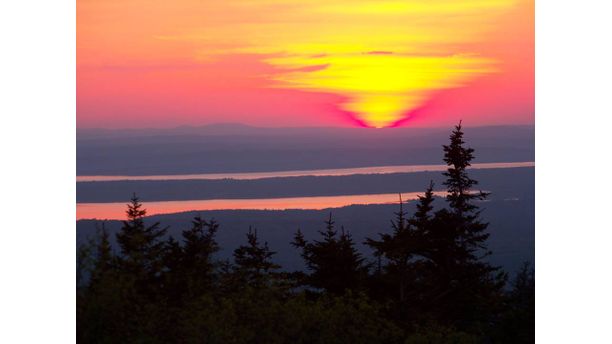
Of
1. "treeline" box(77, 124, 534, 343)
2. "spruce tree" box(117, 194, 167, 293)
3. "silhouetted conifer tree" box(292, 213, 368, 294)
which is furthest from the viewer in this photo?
"silhouetted conifer tree" box(292, 213, 368, 294)

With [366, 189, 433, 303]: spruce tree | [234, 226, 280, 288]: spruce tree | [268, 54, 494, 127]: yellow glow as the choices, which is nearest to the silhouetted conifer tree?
[366, 189, 433, 303]: spruce tree

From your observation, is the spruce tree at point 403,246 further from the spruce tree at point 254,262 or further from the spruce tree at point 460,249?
the spruce tree at point 254,262

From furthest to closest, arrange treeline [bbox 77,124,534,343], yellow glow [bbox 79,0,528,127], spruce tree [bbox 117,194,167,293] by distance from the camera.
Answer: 1. yellow glow [bbox 79,0,528,127]
2. spruce tree [bbox 117,194,167,293]
3. treeline [bbox 77,124,534,343]

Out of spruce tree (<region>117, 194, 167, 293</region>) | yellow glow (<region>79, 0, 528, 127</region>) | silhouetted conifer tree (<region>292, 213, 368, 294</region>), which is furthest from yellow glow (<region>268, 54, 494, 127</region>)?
spruce tree (<region>117, 194, 167, 293</region>)

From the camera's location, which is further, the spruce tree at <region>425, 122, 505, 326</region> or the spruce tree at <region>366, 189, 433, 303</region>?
the spruce tree at <region>425, 122, 505, 326</region>

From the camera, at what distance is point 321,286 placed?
12.1m

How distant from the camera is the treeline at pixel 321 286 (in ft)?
37.6

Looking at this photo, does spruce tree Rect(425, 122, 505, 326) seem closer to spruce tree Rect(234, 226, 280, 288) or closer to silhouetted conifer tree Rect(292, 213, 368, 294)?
silhouetted conifer tree Rect(292, 213, 368, 294)

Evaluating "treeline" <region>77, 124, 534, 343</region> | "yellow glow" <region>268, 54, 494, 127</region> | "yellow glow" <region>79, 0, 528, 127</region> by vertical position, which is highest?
"yellow glow" <region>79, 0, 528, 127</region>

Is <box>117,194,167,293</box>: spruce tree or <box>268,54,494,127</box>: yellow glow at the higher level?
<box>268,54,494,127</box>: yellow glow

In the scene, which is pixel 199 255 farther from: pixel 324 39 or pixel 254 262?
pixel 324 39

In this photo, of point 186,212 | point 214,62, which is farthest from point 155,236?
point 214,62

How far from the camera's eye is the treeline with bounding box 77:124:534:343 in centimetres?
1145

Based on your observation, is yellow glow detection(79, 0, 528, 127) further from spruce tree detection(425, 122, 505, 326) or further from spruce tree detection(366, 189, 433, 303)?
spruce tree detection(366, 189, 433, 303)
